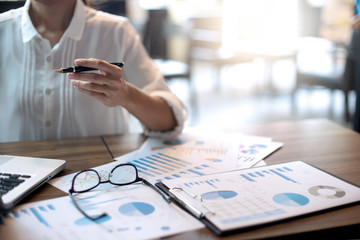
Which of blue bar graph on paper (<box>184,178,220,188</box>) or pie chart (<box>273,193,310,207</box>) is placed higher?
blue bar graph on paper (<box>184,178,220,188</box>)

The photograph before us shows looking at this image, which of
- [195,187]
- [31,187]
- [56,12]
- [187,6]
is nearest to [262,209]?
[195,187]

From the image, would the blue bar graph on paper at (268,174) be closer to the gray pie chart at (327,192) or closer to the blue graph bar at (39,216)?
the gray pie chart at (327,192)

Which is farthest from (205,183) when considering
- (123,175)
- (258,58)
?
(258,58)

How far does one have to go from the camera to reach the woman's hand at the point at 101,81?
2.62ft

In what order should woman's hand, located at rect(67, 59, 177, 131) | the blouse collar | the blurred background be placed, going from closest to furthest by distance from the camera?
woman's hand, located at rect(67, 59, 177, 131) < the blouse collar < the blurred background

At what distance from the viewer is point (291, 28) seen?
15.1ft

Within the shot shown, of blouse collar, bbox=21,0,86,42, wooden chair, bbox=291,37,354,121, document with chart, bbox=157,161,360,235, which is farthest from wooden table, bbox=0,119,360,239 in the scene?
wooden chair, bbox=291,37,354,121

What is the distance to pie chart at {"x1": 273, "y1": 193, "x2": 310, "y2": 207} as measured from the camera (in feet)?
2.12

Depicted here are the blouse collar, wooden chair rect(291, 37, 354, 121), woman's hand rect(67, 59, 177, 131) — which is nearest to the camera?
woman's hand rect(67, 59, 177, 131)

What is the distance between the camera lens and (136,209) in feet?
2.09

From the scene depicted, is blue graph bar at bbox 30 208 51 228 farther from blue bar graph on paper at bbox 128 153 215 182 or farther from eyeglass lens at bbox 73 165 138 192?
blue bar graph on paper at bbox 128 153 215 182

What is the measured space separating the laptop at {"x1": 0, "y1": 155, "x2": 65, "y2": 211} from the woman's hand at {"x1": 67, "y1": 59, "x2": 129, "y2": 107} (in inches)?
6.3

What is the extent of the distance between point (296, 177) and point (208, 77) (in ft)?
13.3

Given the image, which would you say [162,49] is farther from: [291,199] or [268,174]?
[291,199]
